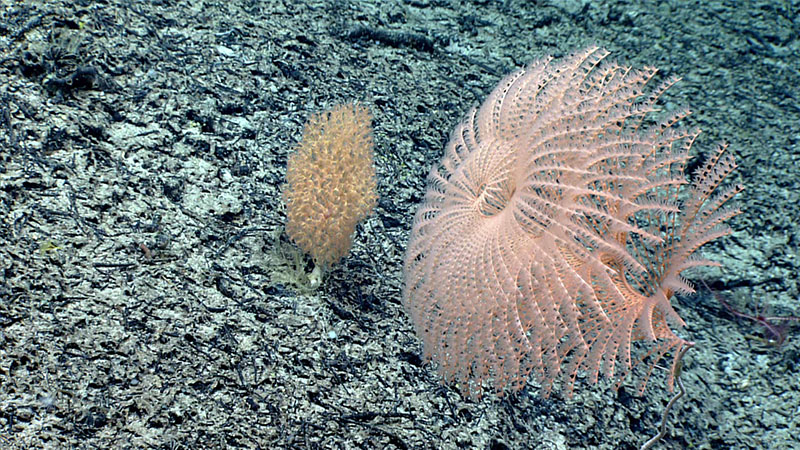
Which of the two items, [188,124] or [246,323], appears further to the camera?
[188,124]

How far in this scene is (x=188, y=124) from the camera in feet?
7.27

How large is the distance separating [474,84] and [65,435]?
7.24 ft

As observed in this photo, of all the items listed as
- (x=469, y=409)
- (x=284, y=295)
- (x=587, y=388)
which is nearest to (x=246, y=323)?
(x=284, y=295)

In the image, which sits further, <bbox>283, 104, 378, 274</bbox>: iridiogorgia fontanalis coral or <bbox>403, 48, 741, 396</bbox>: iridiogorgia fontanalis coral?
<bbox>283, 104, 378, 274</bbox>: iridiogorgia fontanalis coral

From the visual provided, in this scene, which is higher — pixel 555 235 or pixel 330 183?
pixel 555 235

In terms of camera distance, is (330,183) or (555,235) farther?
(330,183)

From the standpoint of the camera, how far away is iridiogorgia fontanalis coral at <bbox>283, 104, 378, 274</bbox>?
1.77 metres

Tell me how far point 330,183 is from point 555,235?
0.71 metres

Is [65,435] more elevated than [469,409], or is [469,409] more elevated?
[469,409]

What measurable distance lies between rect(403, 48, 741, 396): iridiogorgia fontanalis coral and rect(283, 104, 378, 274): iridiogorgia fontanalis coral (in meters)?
0.26

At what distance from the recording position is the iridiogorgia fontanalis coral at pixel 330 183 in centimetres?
177

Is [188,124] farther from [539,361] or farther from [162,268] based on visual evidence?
[539,361]

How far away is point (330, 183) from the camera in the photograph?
1773 millimetres

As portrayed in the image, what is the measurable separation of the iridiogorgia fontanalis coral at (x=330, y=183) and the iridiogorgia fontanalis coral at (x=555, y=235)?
261mm
